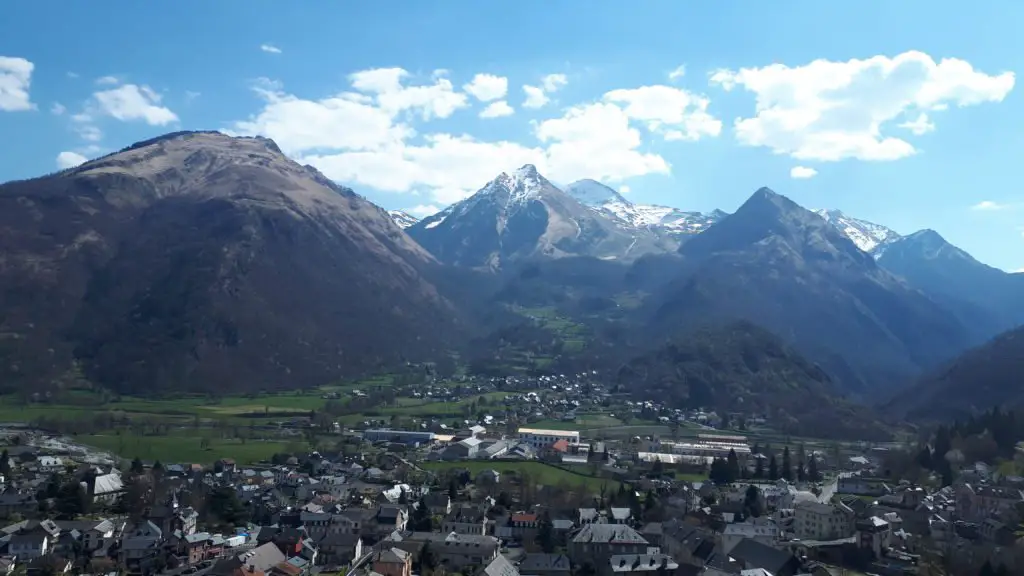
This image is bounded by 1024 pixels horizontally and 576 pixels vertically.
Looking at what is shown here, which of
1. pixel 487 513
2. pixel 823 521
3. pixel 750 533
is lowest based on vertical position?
pixel 487 513

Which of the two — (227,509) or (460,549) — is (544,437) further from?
(460,549)

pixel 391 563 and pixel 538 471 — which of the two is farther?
pixel 538 471

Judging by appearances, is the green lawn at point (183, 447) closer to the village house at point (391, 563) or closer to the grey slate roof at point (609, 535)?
the village house at point (391, 563)

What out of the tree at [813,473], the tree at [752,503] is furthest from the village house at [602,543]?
the tree at [813,473]

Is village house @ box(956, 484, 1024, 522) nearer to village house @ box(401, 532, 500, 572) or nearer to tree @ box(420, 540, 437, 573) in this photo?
village house @ box(401, 532, 500, 572)

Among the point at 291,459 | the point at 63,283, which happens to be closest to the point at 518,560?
the point at 291,459

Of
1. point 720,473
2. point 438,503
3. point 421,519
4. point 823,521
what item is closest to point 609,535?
point 421,519
